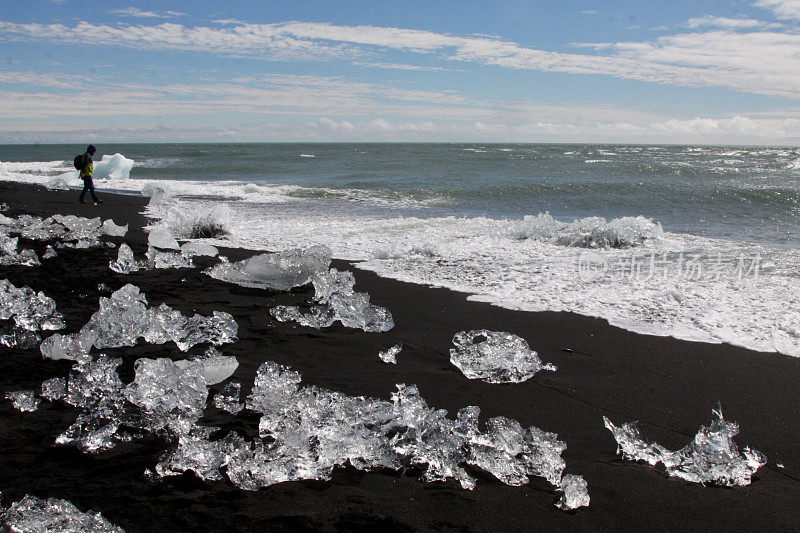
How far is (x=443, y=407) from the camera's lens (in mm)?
3035

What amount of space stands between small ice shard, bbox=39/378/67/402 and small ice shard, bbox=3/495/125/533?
1015 mm

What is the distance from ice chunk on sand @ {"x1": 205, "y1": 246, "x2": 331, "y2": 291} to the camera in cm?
534

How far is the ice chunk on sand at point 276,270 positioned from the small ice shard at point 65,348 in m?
2.05

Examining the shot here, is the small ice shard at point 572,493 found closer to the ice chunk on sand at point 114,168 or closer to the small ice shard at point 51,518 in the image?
the small ice shard at point 51,518

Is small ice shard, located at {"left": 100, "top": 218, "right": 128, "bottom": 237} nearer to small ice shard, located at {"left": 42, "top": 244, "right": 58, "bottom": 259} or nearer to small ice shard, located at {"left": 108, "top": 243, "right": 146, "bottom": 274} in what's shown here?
small ice shard, located at {"left": 42, "top": 244, "right": 58, "bottom": 259}

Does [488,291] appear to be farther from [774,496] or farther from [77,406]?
[77,406]

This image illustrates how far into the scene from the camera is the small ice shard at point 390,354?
365cm

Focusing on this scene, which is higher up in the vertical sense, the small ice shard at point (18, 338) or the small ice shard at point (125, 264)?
the small ice shard at point (125, 264)

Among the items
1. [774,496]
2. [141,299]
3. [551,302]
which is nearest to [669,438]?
[774,496]

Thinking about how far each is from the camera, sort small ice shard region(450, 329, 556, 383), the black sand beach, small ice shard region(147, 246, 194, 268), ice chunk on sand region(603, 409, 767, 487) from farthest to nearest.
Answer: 1. small ice shard region(147, 246, 194, 268)
2. small ice shard region(450, 329, 556, 383)
3. ice chunk on sand region(603, 409, 767, 487)
4. the black sand beach

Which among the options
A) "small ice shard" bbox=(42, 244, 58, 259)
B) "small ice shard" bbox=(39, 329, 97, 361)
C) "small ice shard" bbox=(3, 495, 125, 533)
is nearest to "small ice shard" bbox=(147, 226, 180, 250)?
"small ice shard" bbox=(42, 244, 58, 259)

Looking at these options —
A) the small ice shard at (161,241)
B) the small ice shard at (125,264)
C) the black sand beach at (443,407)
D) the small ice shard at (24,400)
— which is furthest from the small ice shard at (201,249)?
the small ice shard at (24,400)

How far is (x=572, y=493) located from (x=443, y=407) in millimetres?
948

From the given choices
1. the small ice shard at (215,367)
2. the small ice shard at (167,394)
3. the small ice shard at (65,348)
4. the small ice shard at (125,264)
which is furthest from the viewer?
the small ice shard at (125,264)
